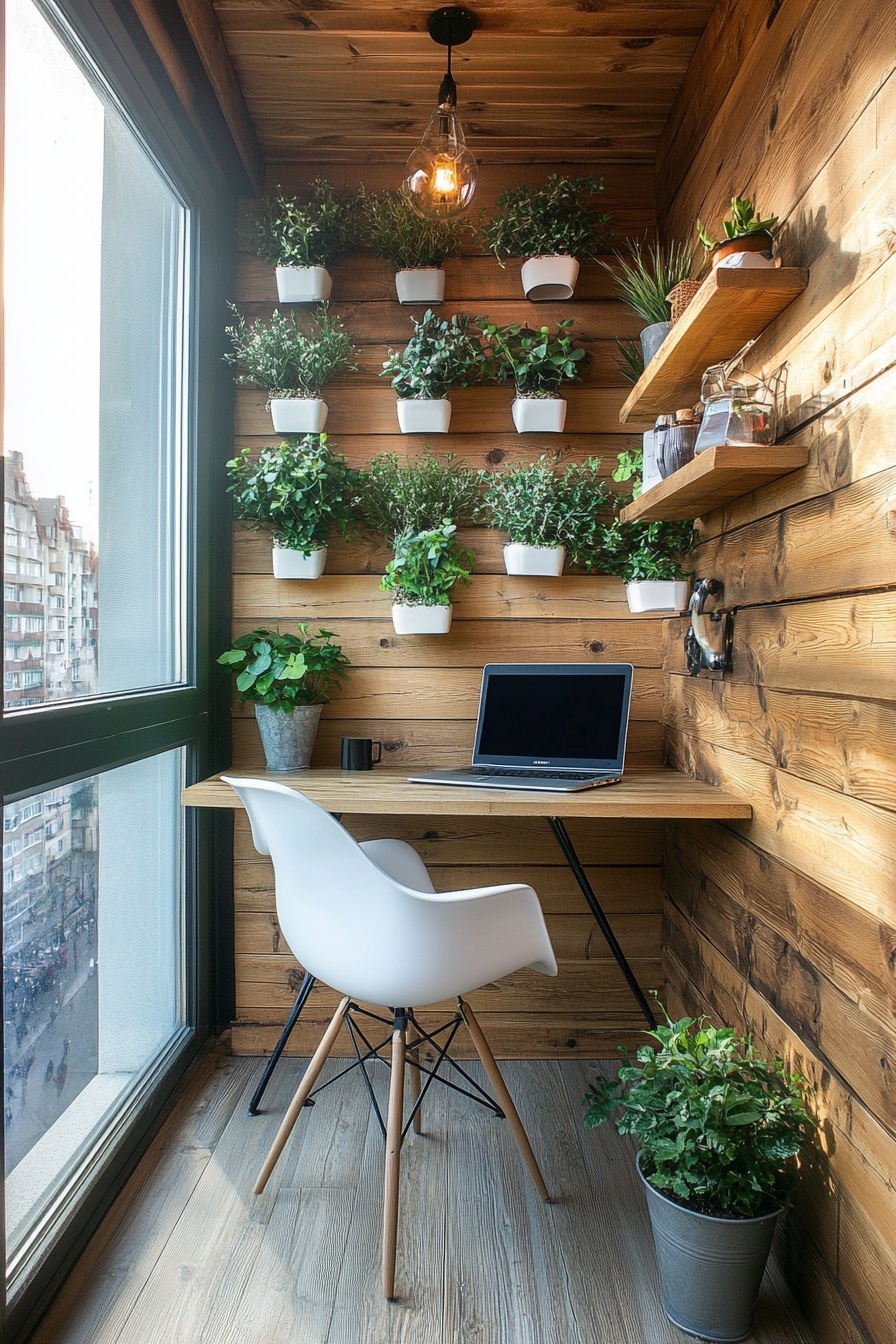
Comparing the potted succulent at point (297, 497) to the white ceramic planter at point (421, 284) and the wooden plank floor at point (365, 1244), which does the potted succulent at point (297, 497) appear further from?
the wooden plank floor at point (365, 1244)

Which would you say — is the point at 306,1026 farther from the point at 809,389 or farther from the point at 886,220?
the point at 886,220

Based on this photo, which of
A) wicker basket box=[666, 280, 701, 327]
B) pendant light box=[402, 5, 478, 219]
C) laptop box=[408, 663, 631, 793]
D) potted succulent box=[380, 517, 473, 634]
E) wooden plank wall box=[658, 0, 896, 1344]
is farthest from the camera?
potted succulent box=[380, 517, 473, 634]

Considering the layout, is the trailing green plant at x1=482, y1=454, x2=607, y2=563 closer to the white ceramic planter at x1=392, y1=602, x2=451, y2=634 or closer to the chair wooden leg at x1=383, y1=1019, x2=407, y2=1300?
the white ceramic planter at x1=392, y1=602, x2=451, y2=634

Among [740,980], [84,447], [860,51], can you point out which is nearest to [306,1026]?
[740,980]

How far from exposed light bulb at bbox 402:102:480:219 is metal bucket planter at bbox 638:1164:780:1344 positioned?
2115 millimetres

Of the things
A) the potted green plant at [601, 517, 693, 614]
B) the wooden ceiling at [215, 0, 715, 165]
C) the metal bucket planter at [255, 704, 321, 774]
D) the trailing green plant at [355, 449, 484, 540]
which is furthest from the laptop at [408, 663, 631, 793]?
the wooden ceiling at [215, 0, 715, 165]

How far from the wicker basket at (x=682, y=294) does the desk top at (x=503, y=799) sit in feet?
3.35

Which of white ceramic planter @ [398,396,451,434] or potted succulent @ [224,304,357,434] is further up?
potted succulent @ [224,304,357,434]

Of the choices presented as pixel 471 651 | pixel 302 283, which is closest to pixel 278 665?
pixel 471 651

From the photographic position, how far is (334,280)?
2434 millimetres

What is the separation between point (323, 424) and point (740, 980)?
1722mm

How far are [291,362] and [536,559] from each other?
0.84m

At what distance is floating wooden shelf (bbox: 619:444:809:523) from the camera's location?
147 centimetres

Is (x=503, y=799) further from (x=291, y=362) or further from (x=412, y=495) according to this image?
(x=291, y=362)
